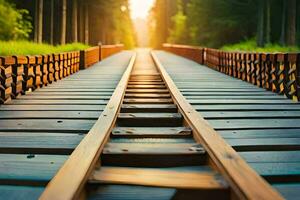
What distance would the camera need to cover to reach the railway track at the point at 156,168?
2234 millimetres

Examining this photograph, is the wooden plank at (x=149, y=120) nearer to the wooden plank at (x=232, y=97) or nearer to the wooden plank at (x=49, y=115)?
the wooden plank at (x=49, y=115)

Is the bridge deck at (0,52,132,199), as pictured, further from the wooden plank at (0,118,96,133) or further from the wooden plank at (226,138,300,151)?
the wooden plank at (226,138,300,151)

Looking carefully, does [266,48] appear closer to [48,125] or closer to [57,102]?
[57,102]

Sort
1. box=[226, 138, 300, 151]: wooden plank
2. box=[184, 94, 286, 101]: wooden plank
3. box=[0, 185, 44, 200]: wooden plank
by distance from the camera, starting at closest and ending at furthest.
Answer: box=[0, 185, 44, 200]: wooden plank, box=[226, 138, 300, 151]: wooden plank, box=[184, 94, 286, 101]: wooden plank

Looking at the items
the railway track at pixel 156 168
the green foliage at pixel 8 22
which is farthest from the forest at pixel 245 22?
the railway track at pixel 156 168

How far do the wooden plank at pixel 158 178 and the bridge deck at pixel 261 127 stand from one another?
1.45ft

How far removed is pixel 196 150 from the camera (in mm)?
3090

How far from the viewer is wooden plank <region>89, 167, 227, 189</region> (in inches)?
91.6

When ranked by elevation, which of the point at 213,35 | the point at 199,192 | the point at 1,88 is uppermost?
the point at 213,35

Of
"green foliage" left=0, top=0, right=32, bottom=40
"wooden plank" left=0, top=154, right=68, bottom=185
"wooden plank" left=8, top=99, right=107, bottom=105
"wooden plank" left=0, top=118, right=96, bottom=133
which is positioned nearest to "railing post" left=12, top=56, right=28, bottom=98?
"wooden plank" left=8, top=99, right=107, bottom=105

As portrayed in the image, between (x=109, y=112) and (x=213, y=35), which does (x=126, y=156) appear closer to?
(x=109, y=112)

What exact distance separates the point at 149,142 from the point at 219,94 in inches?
152

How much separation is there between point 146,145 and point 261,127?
4.80 ft

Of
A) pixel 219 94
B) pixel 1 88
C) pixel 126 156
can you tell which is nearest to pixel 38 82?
pixel 1 88
